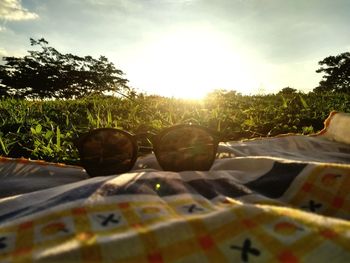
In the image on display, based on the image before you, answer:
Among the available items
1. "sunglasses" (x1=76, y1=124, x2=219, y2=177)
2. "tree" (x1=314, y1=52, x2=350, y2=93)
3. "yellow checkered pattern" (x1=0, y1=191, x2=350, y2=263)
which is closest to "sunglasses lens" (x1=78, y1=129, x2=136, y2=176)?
"sunglasses" (x1=76, y1=124, x2=219, y2=177)

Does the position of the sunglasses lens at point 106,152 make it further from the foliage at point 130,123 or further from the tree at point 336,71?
the tree at point 336,71

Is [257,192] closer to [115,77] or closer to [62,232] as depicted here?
[62,232]

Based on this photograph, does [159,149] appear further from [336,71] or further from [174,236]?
[336,71]

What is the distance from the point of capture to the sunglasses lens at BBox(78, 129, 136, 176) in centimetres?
239

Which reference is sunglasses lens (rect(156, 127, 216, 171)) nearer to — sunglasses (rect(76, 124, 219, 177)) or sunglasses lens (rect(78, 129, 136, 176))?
sunglasses (rect(76, 124, 219, 177))

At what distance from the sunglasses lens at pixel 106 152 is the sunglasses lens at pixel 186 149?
0.74 feet

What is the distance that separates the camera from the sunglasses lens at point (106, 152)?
7.83ft

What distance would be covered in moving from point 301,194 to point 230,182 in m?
0.31

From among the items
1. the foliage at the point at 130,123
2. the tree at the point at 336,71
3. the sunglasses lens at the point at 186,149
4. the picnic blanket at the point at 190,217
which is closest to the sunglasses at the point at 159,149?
the sunglasses lens at the point at 186,149

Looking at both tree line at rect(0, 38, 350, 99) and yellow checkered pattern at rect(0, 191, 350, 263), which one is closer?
yellow checkered pattern at rect(0, 191, 350, 263)

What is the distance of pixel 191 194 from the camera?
5.16 ft

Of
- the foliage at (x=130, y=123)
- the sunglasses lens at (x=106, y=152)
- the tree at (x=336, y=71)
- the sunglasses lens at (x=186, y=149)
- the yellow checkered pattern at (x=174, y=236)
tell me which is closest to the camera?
the yellow checkered pattern at (x=174, y=236)

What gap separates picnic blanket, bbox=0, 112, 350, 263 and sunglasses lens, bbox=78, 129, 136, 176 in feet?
0.98

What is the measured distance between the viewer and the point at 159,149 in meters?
2.33
